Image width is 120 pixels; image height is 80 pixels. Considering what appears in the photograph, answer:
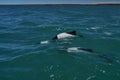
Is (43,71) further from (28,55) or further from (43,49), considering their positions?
(43,49)

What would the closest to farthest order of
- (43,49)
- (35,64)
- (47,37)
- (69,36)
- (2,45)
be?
(35,64) < (43,49) < (2,45) < (69,36) < (47,37)

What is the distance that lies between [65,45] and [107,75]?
4788 millimetres

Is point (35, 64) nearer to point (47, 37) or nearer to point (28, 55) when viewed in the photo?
point (28, 55)

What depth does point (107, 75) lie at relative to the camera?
10.2 meters

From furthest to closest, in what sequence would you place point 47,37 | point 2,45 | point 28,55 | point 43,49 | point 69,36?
point 47,37 < point 69,36 < point 2,45 < point 43,49 < point 28,55

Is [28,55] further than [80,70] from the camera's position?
Yes

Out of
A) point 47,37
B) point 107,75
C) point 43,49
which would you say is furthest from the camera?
point 47,37

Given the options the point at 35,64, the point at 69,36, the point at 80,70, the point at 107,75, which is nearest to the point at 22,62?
the point at 35,64

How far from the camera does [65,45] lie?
14.7m

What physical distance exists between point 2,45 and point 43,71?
543 centimetres

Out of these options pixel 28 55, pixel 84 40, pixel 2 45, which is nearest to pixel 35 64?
pixel 28 55

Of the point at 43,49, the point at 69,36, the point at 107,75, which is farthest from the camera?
the point at 69,36

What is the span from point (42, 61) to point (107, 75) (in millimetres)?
3069

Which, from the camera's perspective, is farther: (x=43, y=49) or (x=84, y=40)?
(x=84, y=40)
